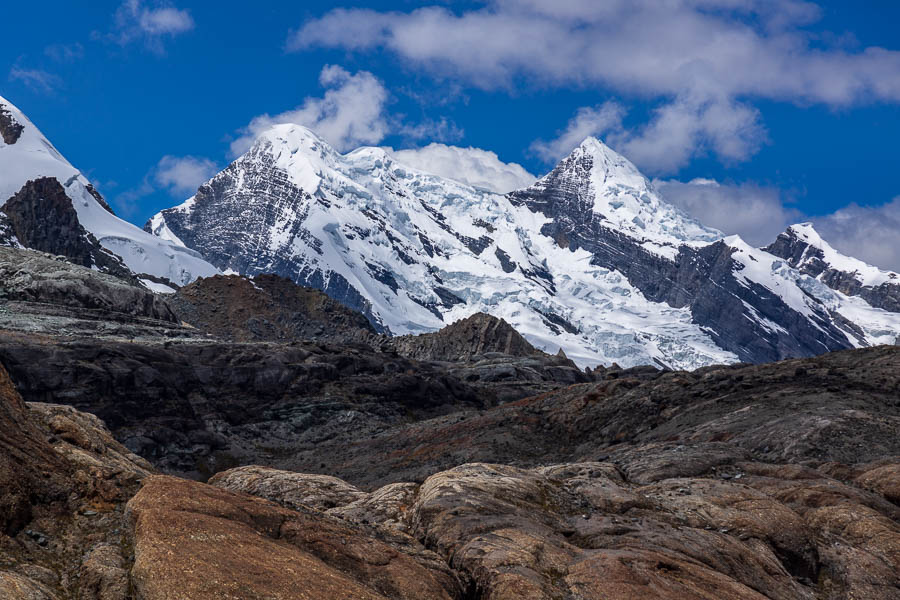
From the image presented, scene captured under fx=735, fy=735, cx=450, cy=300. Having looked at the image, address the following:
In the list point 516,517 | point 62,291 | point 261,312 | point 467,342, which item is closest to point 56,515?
point 516,517

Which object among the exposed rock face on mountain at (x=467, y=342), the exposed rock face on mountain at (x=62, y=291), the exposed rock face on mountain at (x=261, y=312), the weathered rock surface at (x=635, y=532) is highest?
the exposed rock face on mountain at (x=467, y=342)

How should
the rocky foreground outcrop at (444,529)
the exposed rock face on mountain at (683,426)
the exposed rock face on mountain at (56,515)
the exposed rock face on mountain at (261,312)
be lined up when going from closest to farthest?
the exposed rock face on mountain at (56,515)
the rocky foreground outcrop at (444,529)
the exposed rock face on mountain at (683,426)
the exposed rock face on mountain at (261,312)

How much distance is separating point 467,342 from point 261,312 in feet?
170

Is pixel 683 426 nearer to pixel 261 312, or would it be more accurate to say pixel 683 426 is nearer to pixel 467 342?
pixel 467 342

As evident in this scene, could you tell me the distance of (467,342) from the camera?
17700 centimetres

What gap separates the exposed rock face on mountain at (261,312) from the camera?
568 ft

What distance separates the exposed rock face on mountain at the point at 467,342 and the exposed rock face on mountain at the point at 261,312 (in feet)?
41.3


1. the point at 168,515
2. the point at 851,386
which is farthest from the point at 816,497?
the point at 851,386

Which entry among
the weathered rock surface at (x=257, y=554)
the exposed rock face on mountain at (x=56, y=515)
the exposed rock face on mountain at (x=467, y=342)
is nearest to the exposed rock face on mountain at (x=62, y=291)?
the exposed rock face on mountain at (x=467, y=342)

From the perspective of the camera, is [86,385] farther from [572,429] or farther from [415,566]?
[415,566]

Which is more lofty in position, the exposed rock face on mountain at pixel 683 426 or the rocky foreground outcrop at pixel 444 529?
the exposed rock face on mountain at pixel 683 426

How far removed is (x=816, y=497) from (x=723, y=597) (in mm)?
10275

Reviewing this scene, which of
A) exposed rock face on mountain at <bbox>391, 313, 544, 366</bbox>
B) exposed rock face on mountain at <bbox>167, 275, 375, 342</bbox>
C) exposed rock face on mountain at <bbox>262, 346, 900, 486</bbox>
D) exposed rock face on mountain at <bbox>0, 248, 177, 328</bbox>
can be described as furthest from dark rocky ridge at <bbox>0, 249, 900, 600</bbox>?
exposed rock face on mountain at <bbox>167, 275, 375, 342</bbox>

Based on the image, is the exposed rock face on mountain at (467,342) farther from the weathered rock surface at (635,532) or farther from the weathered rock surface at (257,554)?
the weathered rock surface at (257,554)
